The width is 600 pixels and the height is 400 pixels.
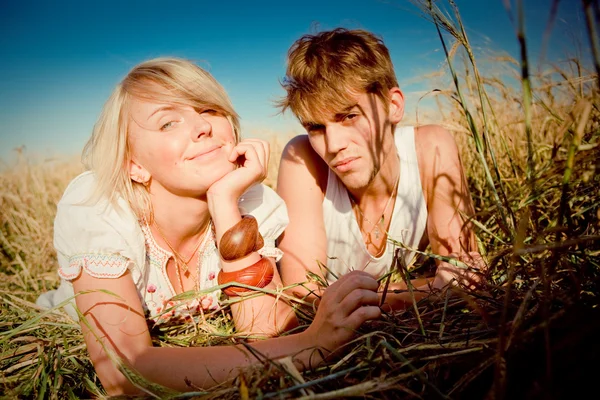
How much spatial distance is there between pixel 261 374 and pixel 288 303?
0.79m

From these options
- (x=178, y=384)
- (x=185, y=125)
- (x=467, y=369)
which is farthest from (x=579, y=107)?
(x=185, y=125)

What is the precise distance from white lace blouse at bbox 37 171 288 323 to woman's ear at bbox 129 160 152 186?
0.44 ft

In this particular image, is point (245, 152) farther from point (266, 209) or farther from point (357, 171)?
point (357, 171)

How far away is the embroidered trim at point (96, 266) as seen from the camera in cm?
148

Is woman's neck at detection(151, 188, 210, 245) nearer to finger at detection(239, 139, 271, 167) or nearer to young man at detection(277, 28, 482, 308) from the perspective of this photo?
finger at detection(239, 139, 271, 167)

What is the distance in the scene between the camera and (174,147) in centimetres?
168

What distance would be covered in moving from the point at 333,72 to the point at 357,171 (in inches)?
23.5

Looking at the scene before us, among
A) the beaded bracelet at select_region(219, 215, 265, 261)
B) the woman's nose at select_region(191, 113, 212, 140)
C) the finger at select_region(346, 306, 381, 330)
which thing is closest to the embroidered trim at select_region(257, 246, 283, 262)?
the beaded bracelet at select_region(219, 215, 265, 261)

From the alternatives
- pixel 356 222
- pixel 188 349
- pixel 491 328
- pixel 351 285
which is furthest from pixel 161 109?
pixel 491 328

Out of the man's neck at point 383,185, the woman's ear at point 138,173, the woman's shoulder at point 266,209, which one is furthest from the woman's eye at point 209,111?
the man's neck at point 383,185

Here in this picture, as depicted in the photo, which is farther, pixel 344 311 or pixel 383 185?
pixel 383 185

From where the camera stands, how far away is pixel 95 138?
191 cm

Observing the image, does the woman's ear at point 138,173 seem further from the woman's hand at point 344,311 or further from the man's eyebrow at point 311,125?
the woman's hand at point 344,311

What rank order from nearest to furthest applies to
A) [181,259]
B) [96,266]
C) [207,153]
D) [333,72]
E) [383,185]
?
[96,266] < [207,153] < [181,259] < [333,72] < [383,185]
